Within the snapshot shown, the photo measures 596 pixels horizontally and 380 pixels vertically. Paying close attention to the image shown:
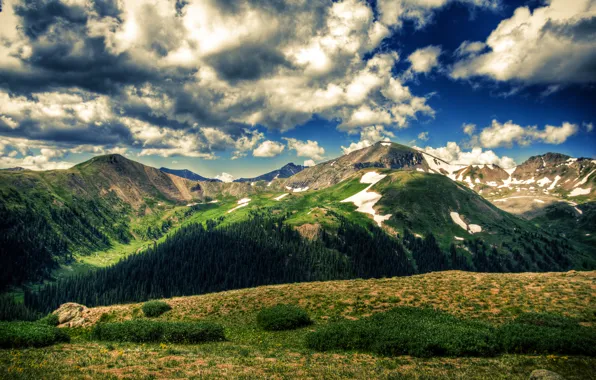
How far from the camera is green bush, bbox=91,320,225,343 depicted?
29438mm

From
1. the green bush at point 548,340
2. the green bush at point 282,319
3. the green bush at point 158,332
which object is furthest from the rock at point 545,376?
the green bush at point 158,332

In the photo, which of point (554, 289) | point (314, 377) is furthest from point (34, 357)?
point (554, 289)

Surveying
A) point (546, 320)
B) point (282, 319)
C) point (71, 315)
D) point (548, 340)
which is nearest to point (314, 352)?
point (282, 319)

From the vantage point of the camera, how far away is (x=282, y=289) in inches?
2034

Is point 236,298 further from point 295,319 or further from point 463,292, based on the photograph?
point 463,292

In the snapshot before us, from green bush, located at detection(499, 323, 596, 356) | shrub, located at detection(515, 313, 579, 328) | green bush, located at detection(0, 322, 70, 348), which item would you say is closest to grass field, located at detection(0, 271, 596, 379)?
green bush, located at detection(499, 323, 596, 356)

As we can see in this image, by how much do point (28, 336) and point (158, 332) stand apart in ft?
34.5

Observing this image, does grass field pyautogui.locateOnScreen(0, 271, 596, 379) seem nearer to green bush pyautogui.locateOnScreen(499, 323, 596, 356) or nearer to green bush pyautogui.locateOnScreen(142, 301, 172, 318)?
green bush pyautogui.locateOnScreen(142, 301, 172, 318)

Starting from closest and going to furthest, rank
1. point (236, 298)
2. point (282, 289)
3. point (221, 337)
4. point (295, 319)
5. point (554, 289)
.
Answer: point (221, 337) → point (295, 319) → point (554, 289) → point (236, 298) → point (282, 289)

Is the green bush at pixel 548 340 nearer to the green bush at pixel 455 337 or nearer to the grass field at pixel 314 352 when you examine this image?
the green bush at pixel 455 337

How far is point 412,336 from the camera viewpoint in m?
25.0

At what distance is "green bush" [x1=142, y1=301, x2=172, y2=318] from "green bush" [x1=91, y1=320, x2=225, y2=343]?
10781 mm

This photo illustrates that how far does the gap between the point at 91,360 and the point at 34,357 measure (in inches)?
153

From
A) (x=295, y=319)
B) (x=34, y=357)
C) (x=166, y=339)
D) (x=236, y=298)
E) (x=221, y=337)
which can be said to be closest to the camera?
(x=34, y=357)
